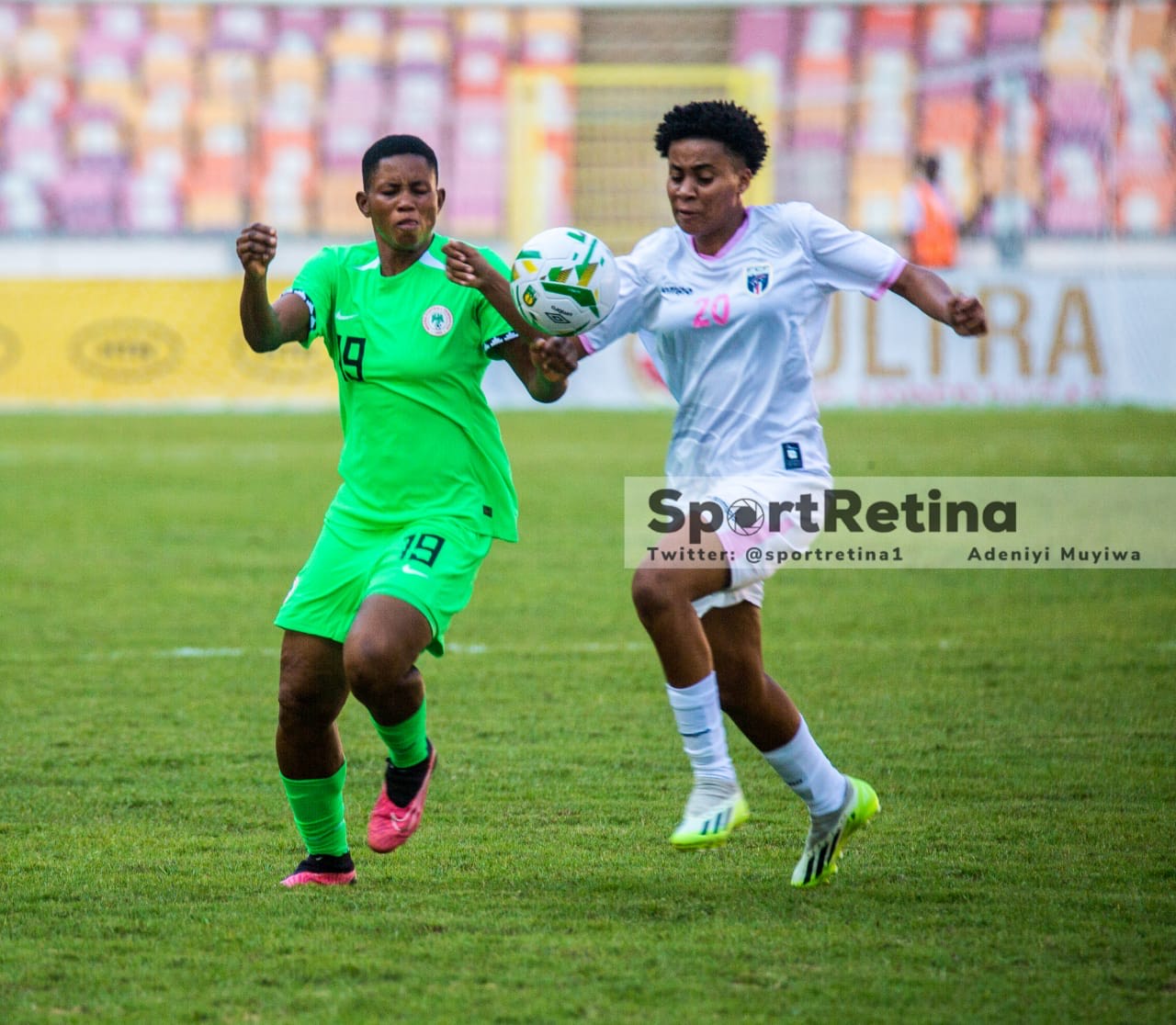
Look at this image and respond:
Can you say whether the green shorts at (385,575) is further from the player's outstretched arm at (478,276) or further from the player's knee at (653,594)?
the player's outstretched arm at (478,276)

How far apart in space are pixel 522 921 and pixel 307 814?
2.43 feet

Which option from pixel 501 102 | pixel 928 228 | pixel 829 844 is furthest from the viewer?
pixel 501 102

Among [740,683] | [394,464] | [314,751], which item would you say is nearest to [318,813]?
[314,751]

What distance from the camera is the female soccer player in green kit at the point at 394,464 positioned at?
15.0ft

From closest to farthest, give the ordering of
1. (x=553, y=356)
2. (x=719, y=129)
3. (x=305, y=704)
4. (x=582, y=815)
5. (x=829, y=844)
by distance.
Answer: (x=553, y=356)
(x=305, y=704)
(x=829, y=844)
(x=719, y=129)
(x=582, y=815)

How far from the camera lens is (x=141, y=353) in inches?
815

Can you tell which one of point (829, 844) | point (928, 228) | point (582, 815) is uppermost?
point (928, 228)

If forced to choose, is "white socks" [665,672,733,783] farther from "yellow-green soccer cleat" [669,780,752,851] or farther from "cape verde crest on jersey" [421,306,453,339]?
"cape verde crest on jersey" [421,306,453,339]

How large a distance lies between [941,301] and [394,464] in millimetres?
1552

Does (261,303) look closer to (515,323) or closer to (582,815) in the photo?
(515,323)

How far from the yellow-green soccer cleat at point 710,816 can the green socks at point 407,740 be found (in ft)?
2.58

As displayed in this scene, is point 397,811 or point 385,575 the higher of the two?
point 385,575

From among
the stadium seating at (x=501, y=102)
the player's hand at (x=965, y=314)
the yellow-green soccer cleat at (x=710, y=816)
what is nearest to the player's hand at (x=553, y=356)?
the player's hand at (x=965, y=314)

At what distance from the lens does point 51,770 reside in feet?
19.7
